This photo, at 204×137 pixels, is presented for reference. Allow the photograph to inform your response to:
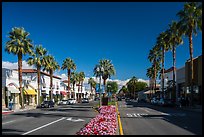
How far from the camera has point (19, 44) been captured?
151ft

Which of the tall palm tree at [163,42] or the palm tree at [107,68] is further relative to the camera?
the palm tree at [107,68]

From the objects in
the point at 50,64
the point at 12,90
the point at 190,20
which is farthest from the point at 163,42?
the point at 12,90

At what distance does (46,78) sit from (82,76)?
45.6 metres

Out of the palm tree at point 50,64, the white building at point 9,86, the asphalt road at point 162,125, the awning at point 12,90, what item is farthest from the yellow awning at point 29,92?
the asphalt road at point 162,125

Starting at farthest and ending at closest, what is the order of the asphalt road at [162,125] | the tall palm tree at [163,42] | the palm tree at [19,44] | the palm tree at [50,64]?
the palm tree at [50,64], the tall palm tree at [163,42], the palm tree at [19,44], the asphalt road at [162,125]

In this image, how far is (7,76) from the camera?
5156cm

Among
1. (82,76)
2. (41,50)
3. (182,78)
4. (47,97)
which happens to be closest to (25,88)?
(41,50)

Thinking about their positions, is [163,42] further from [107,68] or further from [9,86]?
[9,86]

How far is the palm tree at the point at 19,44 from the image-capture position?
45.6 m

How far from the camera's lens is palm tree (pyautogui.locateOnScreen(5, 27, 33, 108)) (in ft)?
150

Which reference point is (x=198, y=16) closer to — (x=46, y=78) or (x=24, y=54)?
(x=24, y=54)

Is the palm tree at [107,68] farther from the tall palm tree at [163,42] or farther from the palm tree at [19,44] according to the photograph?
the palm tree at [19,44]

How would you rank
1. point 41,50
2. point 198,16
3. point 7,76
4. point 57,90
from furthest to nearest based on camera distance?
point 57,90, point 41,50, point 7,76, point 198,16

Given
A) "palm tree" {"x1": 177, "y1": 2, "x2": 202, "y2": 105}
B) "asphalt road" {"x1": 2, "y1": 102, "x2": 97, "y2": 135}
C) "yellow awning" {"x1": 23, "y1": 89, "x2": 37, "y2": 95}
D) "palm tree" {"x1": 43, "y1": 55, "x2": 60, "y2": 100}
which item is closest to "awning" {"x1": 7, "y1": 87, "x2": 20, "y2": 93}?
"yellow awning" {"x1": 23, "y1": 89, "x2": 37, "y2": 95}
